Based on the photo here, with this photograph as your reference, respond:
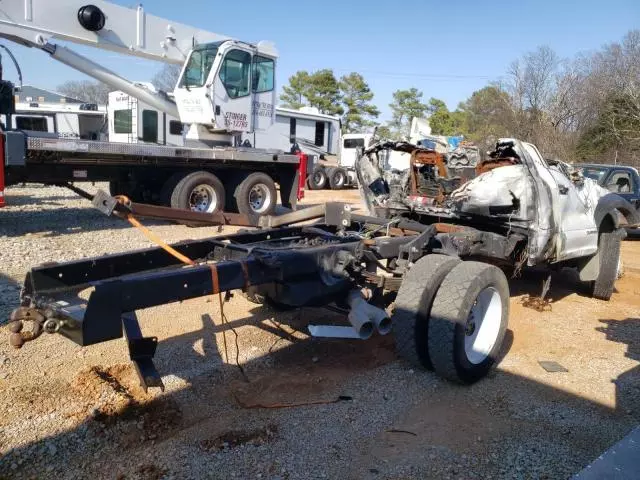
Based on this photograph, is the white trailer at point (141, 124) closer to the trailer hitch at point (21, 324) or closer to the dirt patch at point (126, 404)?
the dirt patch at point (126, 404)

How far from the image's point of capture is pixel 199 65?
11.9m

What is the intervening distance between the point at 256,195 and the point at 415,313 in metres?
8.79

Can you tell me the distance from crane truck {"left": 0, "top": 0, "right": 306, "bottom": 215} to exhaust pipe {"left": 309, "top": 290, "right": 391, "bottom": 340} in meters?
6.38

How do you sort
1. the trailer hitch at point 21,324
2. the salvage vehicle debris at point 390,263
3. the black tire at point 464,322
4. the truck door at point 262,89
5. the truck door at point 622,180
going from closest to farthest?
the trailer hitch at point 21,324
the salvage vehicle debris at point 390,263
the black tire at point 464,322
the truck door at point 622,180
the truck door at point 262,89

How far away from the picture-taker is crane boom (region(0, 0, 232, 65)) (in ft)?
30.5

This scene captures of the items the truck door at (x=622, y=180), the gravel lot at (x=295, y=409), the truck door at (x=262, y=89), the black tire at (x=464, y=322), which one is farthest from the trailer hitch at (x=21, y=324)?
the truck door at (x=622, y=180)

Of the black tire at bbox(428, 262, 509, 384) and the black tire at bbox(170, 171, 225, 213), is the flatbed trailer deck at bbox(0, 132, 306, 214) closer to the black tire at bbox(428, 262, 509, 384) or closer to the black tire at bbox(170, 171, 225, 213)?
the black tire at bbox(170, 171, 225, 213)

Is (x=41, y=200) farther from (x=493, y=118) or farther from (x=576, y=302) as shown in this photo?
(x=493, y=118)

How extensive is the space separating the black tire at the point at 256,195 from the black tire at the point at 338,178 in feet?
36.5

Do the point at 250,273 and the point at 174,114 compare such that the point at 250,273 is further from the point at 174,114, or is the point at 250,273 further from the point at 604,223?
the point at 174,114

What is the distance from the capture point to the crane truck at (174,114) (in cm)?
929

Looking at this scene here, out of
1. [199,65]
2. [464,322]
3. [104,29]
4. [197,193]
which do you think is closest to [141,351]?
[464,322]

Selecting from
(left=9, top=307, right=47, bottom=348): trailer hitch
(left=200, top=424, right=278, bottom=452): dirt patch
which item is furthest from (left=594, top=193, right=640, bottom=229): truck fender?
(left=9, top=307, right=47, bottom=348): trailer hitch

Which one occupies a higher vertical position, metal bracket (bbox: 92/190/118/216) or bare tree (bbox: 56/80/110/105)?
bare tree (bbox: 56/80/110/105)
